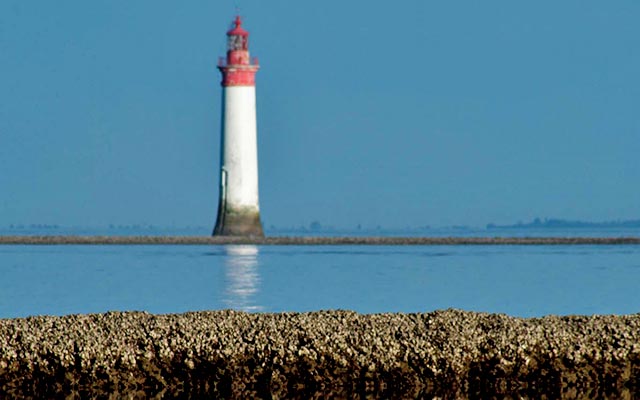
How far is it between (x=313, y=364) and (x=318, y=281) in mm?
24240

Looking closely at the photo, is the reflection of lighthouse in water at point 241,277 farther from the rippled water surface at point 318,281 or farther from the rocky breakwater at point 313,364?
the rocky breakwater at point 313,364

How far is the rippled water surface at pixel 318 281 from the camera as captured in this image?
31.5 m

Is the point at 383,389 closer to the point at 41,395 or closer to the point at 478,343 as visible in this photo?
the point at 478,343

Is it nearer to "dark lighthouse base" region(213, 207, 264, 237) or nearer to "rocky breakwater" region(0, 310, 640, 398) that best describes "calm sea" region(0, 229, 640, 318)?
"dark lighthouse base" region(213, 207, 264, 237)

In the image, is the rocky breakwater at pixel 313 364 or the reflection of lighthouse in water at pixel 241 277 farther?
the reflection of lighthouse in water at pixel 241 277

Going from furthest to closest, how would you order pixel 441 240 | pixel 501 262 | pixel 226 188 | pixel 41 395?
pixel 441 240
pixel 501 262
pixel 226 188
pixel 41 395

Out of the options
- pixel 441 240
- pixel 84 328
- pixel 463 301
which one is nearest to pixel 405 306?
pixel 463 301

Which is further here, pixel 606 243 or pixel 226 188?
pixel 606 243

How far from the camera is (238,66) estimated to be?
157ft

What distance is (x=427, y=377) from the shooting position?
1570 cm

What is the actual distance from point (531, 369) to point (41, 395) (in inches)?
226

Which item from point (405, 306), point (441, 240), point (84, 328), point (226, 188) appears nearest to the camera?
point (84, 328)

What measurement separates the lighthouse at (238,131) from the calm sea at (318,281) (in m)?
2.39

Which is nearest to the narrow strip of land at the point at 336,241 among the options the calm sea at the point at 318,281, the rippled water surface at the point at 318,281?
the rippled water surface at the point at 318,281
